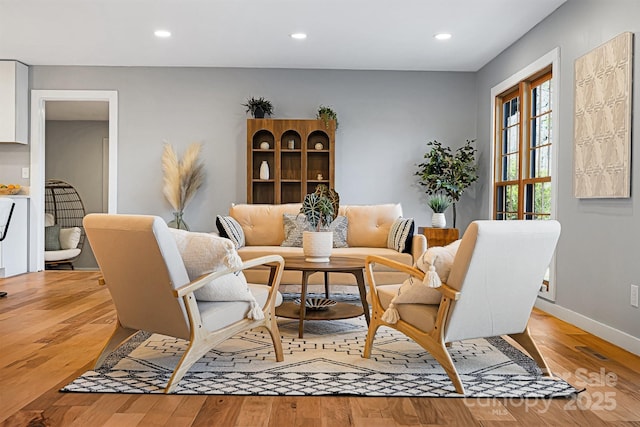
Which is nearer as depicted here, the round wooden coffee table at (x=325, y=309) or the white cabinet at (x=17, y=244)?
the round wooden coffee table at (x=325, y=309)

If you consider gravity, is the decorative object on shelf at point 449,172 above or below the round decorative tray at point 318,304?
above

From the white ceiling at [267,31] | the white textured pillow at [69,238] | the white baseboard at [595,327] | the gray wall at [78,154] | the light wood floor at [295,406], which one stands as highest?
the white ceiling at [267,31]

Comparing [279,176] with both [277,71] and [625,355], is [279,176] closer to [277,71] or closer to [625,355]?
[277,71]

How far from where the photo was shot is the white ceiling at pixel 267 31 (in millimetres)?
4594

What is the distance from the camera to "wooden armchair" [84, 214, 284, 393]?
2.41 m

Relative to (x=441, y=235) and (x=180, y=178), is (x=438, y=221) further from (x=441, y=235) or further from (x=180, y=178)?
(x=180, y=178)

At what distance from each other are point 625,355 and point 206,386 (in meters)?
2.43

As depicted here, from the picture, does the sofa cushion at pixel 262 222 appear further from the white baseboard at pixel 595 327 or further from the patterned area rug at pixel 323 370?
the white baseboard at pixel 595 327

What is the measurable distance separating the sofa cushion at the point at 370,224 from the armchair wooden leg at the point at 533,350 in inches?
98.9

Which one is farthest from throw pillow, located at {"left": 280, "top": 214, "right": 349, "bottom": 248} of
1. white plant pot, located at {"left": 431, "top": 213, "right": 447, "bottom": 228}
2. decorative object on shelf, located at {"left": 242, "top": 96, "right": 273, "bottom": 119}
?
decorative object on shelf, located at {"left": 242, "top": 96, "right": 273, "bottom": 119}

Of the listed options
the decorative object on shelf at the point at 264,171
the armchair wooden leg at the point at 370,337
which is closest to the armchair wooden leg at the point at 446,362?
the armchair wooden leg at the point at 370,337

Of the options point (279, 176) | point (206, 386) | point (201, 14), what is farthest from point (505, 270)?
point (279, 176)

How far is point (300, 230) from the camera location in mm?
5238

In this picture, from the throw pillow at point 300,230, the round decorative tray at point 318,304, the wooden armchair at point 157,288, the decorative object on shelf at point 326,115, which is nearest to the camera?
the wooden armchair at point 157,288
